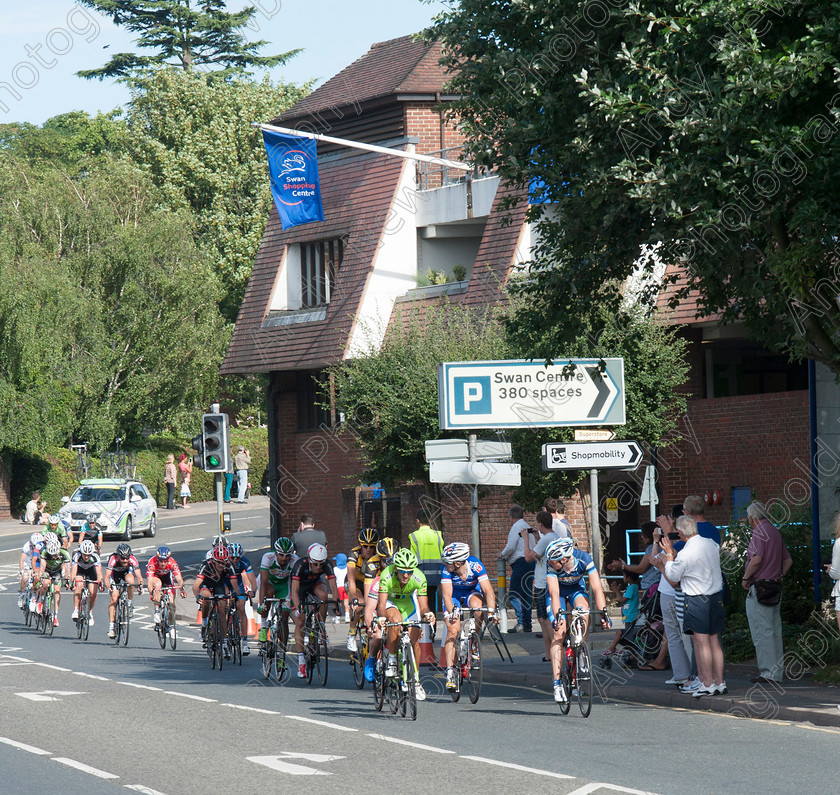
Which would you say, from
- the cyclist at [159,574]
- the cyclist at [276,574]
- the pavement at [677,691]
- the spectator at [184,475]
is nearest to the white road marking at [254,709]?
the cyclist at [276,574]

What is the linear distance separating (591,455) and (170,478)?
125ft

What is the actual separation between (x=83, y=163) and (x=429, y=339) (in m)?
38.9

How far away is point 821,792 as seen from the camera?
9.20 metres

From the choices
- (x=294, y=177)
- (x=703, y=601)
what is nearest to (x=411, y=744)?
(x=703, y=601)

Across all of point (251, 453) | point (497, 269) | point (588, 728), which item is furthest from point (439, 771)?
point (251, 453)

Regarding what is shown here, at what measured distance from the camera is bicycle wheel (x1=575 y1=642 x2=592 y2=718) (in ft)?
42.6

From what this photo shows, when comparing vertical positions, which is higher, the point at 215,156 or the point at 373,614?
the point at 215,156

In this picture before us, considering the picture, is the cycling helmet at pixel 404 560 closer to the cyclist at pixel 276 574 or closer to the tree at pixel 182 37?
the cyclist at pixel 276 574

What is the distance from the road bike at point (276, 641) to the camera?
53.1 feet

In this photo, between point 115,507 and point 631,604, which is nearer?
point 631,604

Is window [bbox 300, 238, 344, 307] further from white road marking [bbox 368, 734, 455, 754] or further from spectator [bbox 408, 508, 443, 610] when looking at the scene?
white road marking [bbox 368, 734, 455, 754]

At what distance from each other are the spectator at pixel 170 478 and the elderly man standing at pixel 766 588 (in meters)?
40.4

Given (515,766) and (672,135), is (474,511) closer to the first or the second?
(672,135)

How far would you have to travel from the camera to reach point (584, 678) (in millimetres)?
13078
